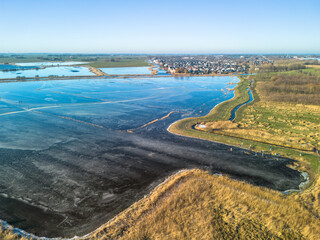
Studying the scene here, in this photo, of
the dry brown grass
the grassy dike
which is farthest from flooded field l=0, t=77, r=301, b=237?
the dry brown grass

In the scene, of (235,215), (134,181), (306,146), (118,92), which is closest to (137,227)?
(134,181)

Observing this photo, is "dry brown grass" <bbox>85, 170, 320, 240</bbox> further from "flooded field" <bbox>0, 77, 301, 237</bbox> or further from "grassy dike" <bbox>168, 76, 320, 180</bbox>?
"grassy dike" <bbox>168, 76, 320, 180</bbox>

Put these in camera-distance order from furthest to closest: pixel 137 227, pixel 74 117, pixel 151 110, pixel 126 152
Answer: pixel 151 110
pixel 74 117
pixel 126 152
pixel 137 227

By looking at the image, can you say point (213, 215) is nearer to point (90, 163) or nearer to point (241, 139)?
point (90, 163)

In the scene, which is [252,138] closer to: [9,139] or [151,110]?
[151,110]

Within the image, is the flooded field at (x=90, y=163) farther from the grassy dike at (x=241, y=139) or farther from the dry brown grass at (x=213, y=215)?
the dry brown grass at (x=213, y=215)

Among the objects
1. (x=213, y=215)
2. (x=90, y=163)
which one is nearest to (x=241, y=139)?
(x=213, y=215)

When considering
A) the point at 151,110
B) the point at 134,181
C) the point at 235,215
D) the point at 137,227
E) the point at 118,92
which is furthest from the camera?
the point at 118,92
